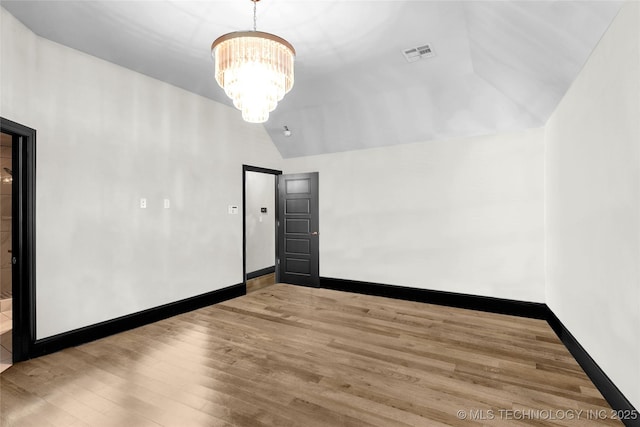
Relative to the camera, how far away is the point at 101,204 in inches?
138

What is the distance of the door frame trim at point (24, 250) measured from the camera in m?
2.90

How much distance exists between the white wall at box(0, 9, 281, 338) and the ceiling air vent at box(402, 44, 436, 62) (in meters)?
2.51

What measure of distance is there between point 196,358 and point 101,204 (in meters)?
2.04

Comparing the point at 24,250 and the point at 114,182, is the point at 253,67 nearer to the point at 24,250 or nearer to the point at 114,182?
the point at 114,182

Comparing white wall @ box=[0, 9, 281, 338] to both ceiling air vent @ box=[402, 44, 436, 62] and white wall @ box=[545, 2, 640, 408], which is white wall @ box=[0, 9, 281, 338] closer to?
ceiling air vent @ box=[402, 44, 436, 62]

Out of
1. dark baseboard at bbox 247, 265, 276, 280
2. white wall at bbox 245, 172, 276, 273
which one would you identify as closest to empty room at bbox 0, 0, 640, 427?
dark baseboard at bbox 247, 265, 276, 280

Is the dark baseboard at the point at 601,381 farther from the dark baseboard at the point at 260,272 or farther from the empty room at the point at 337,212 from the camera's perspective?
the dark baseboard at the point at 260,272

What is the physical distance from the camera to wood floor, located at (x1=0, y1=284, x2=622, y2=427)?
214 cm

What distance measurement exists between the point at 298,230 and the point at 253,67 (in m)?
4.21

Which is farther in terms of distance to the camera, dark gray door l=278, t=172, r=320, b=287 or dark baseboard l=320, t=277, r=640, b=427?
dark gray door l=278, t=172, r=320, b=287

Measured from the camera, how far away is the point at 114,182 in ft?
11.9

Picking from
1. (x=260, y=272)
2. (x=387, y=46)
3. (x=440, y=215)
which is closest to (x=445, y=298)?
(x=440, y=215)

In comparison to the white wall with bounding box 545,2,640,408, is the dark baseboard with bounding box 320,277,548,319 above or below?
below

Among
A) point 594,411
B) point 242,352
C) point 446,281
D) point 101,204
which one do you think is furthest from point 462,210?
point 101,204
